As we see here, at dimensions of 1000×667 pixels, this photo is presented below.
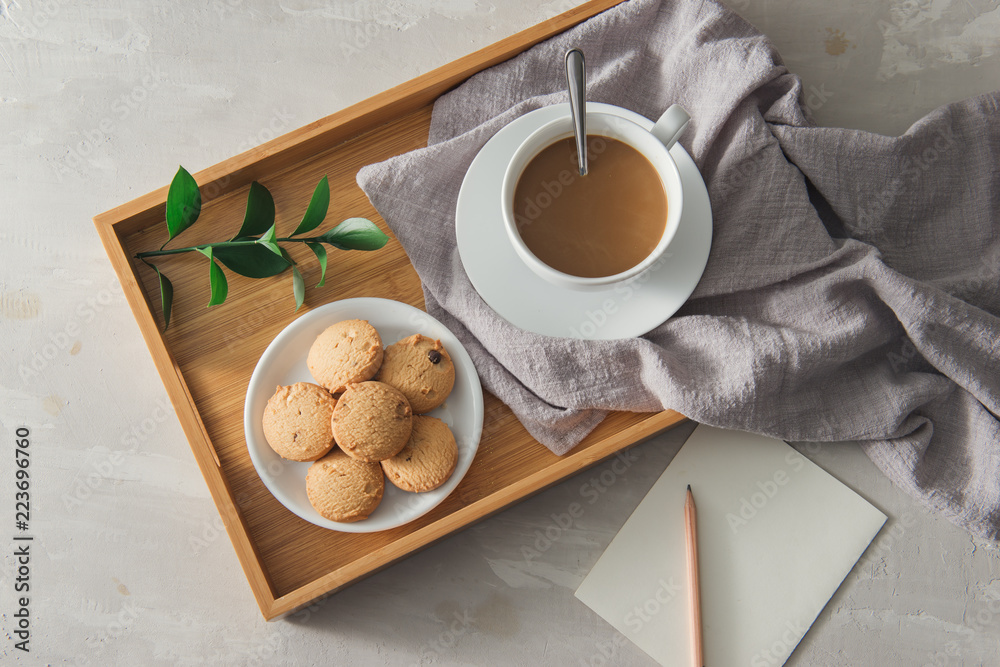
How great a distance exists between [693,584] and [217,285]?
31.0 inches

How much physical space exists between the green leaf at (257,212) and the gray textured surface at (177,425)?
0.78ft

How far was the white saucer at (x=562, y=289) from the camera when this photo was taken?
813mm

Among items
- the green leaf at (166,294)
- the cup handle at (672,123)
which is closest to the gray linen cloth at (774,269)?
the cup handle at (672,123)

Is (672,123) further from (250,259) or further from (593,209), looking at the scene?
(250,259)

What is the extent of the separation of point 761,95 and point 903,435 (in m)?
0.53

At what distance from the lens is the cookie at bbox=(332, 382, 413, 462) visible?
762 millimetres

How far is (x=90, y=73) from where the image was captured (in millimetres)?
1026

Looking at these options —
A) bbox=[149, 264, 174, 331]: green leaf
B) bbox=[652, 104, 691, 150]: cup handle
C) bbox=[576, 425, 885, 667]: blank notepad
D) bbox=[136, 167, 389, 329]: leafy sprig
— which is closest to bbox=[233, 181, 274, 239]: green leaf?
bbox=[136, 167, 389, 329]: leafy sprig

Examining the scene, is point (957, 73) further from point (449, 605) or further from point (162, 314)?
point (162, 314)

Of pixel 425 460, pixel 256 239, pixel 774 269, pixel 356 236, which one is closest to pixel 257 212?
pixel 256 239

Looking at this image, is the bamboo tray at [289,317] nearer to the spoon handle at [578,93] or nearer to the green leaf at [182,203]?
the green leaf at [182,203]

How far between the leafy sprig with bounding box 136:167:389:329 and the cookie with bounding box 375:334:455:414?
14 centimetres

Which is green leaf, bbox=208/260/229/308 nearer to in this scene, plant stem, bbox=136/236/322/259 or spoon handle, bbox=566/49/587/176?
plant stem, bbox=136/236/322/259

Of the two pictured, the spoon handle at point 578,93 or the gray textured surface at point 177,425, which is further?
the gray textured surface at point 177,425
